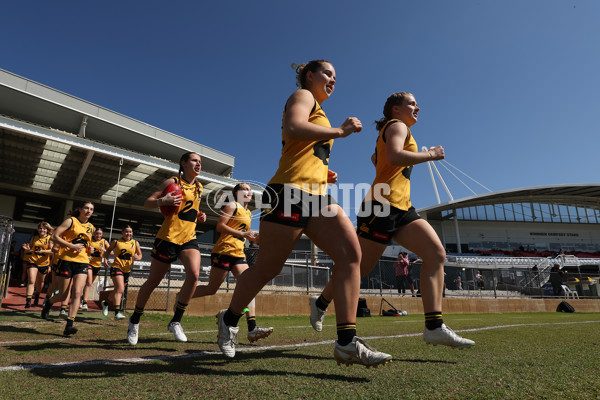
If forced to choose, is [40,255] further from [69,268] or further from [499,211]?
[499,211]

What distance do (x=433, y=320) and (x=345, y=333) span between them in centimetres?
99

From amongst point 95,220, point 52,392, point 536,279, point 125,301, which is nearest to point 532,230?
point 536,279

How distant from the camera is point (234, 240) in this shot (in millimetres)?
4930

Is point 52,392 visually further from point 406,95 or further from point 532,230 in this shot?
point 532,230

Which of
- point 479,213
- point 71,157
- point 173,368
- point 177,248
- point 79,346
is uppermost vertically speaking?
point 479,213

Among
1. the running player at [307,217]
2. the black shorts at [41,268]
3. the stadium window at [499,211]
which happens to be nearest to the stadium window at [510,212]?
the stadium window at [499,211]

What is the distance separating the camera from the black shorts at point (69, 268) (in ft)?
17.7

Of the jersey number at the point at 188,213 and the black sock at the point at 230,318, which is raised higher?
the jersey number at the point at 188,213

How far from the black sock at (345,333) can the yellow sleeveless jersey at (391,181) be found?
1.25 meters

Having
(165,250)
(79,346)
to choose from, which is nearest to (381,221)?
(165,250)

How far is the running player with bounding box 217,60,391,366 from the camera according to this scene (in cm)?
230

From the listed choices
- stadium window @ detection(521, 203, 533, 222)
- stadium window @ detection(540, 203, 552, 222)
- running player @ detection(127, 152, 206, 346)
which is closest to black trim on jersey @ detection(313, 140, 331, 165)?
running player @ detection(127, 152, 206, 346)

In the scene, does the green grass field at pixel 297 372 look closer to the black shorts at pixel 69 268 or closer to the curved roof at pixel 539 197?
the black shorts at pixel 69 268

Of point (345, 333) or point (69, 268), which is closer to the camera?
point (345, 333)
